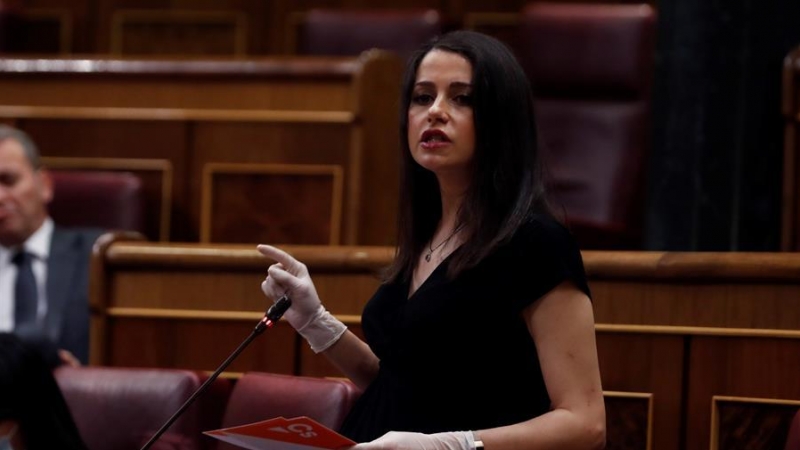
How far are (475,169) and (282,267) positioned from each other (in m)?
0.11

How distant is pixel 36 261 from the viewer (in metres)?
1.10

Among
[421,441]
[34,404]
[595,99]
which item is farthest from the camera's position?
[595,99]

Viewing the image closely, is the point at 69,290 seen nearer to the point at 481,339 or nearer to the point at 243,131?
the point at 243,131

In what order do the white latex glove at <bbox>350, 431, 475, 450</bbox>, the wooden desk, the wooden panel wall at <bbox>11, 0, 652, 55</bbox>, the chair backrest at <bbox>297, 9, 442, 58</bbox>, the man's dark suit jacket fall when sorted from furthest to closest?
1. the wooden panel wall at <bbox>11, 0, 652, 55</bbox>
2. the chair backrest at <bbox>297, 9, 442, 58</bbox>
3. the wooden desk
4. the man's dark suit jacket
5. the white latex glove at <bbox>350, 431, 475, 450</bbox>

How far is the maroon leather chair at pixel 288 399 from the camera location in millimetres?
700

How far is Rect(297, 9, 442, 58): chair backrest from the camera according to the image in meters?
1.47

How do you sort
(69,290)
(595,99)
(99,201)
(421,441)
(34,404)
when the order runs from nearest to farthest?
1. (421,441)
2. (34,404)
3. (69,290)
4. (99,201)
5. (595,99)

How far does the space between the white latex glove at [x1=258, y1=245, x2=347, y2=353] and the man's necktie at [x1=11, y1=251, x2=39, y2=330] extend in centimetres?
46

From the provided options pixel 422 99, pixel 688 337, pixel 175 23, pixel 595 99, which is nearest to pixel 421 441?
pixel 422 99

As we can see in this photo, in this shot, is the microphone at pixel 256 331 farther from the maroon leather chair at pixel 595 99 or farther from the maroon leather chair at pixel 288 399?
the maroon leather chair at pixel 595 99

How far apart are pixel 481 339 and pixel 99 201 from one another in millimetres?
698

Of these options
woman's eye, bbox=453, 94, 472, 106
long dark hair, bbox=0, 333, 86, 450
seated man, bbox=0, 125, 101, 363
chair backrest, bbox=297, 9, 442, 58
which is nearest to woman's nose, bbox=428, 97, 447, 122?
woman's eye, bbox=453, 94, 472, 106

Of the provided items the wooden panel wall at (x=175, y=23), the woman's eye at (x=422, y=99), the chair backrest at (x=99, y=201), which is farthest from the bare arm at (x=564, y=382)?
the wooden panel wall at (x=175, y=23)

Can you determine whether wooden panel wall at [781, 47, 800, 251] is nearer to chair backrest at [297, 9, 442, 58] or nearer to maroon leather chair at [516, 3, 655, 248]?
maroon leather chair at [516, 3, 655, 248]
